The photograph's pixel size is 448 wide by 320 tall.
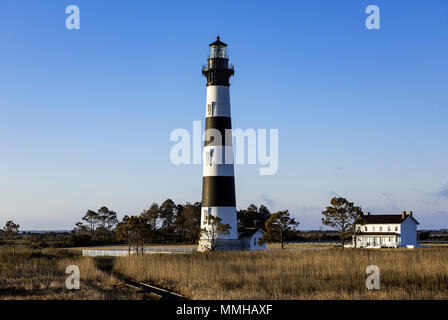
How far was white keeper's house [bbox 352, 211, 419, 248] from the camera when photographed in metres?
79.2

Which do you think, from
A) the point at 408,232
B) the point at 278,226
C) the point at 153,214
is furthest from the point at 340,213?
the point at 153,214

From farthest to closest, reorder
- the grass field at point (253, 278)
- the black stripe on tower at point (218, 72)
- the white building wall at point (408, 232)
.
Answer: the white building wall at point (408, 232) < the black stripe on tower at point (218, 72) < the grass field at point (253, 278)

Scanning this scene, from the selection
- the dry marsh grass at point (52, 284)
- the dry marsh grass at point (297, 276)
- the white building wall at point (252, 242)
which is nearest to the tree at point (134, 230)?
the white building wall at point (252, 242)

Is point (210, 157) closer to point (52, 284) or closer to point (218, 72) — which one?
point (218, 72)

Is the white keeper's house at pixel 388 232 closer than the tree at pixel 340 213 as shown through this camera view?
No

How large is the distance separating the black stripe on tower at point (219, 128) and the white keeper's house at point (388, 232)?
3572 centimetres

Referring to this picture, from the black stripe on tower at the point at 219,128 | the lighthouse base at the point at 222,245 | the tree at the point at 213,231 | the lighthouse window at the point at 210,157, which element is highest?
the black stripe on tower at the point at 219,128

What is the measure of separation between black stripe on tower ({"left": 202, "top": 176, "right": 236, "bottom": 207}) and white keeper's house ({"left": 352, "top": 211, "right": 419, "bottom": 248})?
3379cm

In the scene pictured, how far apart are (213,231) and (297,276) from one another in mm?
25678

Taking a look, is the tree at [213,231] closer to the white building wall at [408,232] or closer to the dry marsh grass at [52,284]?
the dry marsh grass at [52,284]

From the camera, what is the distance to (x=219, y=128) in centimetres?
5041

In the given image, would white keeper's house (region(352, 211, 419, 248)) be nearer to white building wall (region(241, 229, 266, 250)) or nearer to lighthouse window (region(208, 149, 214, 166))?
white building wall (region(241, 229, 266, 250))

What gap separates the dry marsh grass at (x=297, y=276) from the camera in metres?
19.6
